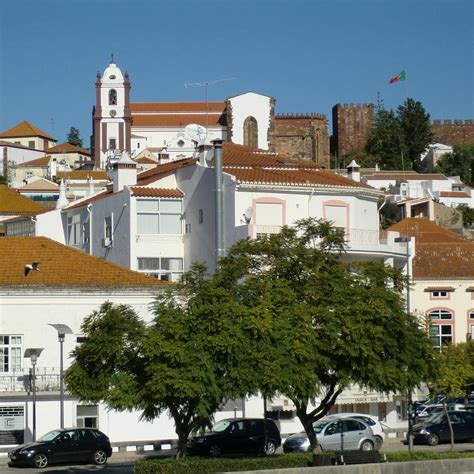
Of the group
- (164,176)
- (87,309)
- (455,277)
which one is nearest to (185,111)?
(455,277)

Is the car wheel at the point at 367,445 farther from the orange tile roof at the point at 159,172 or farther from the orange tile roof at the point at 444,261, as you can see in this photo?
the orange tile roof at the point at 444,261

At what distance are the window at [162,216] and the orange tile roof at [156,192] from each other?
0.78ft

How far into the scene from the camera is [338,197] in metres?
58.1

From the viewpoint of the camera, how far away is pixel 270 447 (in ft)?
136

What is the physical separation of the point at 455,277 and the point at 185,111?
331 feet

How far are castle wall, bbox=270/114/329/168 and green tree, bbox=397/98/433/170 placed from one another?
33.3ft

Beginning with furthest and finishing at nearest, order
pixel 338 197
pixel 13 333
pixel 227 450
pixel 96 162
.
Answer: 1. pixel 96 162
2. pixel 338 197
3. pixel 13 333
4. pixel 227 450

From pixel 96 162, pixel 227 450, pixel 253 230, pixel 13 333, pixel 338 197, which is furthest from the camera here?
pixel 96 162

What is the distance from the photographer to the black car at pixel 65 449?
→ 39688 mm

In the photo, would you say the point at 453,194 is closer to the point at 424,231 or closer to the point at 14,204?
the point at 424,231

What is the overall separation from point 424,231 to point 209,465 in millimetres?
64965

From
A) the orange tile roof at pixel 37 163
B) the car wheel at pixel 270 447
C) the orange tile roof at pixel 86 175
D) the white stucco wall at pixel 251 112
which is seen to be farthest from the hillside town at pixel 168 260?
the orange tile roof at pixel 37 163

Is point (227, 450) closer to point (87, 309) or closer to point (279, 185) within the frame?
point (87, 309)

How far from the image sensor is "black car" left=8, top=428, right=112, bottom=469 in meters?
39.7
